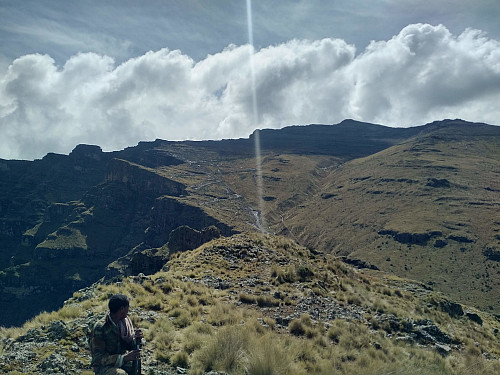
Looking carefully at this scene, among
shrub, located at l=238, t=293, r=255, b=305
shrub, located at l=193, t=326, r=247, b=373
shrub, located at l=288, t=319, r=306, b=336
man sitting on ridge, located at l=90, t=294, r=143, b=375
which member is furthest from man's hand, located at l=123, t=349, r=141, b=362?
shrub, located at l=238, t=293, r=255, b=305

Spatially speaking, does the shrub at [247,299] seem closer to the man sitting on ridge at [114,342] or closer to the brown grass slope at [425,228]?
the man sitting on ridge at [114,342]

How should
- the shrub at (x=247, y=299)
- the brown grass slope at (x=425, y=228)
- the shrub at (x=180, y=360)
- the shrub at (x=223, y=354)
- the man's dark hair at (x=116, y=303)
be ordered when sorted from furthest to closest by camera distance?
the brown grass slope at (x=425, y=228) < the shrub at (x=247, y=299) < the shrub at (x=180, y=360) < the shrub at (x=223, y=354) < the man's dark hair at (x=116, y=303)

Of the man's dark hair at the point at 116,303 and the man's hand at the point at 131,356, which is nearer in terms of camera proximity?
the man's hand at the point at 131,356

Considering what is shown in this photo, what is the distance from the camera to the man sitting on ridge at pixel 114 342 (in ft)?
Result: 23.0

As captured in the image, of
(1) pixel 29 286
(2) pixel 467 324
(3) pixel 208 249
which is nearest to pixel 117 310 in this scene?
(3) pixel 208 249

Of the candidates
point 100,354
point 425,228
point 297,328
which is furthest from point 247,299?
point 425,228

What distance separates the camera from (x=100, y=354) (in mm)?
7066

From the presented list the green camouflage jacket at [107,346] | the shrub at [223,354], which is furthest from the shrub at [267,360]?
the green camouflage jacket at [107,346]

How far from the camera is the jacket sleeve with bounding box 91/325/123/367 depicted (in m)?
7.02

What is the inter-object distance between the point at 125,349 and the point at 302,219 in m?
179

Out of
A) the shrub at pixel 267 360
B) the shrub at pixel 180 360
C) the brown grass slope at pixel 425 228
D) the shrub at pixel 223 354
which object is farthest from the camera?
the brown grass slope at pixel 425 228

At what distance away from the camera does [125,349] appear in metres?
7.27

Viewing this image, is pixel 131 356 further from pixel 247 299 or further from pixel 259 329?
pixel 247 299

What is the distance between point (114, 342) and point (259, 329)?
21.2 feet
